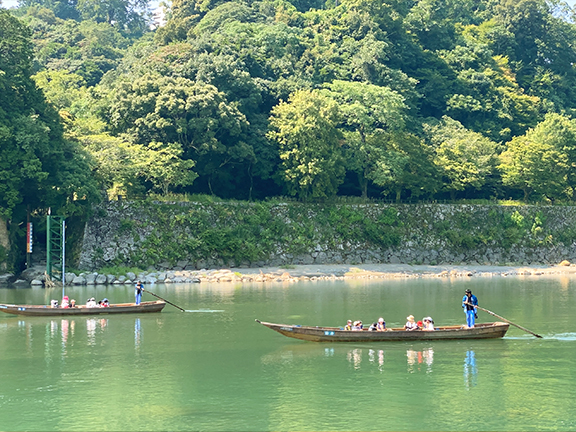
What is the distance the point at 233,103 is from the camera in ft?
215

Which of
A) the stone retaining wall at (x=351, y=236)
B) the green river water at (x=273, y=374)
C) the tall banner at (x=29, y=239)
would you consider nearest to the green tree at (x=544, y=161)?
the stone retaining wall at (x=351, y=236)

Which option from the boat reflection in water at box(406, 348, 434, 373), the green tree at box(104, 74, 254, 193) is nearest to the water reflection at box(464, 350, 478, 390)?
the boat reflection in water at box(406, 348, 434, 373)

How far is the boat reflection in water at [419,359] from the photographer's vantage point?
2705 centimetres

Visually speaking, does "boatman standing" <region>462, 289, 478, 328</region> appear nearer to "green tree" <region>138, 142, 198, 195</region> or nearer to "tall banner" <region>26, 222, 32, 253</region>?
"green tree" <region>138, 142, 198, 195</region>

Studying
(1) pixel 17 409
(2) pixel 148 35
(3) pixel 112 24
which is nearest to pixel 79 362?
(1) pixel 17 409

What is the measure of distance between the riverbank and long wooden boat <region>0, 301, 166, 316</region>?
16087 millimetres

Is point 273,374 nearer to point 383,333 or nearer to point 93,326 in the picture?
point 383,333

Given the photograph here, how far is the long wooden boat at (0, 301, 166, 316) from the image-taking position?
3888cm

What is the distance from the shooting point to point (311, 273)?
206ft

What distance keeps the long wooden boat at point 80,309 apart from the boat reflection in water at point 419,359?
51.3ft

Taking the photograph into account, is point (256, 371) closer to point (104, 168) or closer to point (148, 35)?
point (104, 168)

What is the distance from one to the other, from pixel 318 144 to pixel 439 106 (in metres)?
28.1

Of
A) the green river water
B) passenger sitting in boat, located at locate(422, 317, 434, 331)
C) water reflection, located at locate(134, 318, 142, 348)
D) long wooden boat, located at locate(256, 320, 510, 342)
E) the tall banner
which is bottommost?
the green river water

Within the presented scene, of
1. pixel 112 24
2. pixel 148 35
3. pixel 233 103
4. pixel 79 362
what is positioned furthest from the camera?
pixel 112 24
